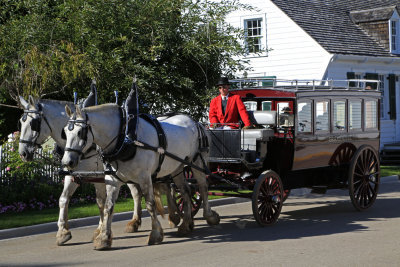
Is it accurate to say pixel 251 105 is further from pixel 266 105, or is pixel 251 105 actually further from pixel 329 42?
pixel 329 42

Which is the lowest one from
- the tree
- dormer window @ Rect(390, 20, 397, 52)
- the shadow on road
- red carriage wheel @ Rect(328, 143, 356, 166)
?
the shadow on road

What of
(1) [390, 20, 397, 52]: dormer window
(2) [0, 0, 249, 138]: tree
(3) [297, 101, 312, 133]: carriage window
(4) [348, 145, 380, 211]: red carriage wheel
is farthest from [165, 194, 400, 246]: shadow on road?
(1) [390, 20, 397, 52]: dormer window

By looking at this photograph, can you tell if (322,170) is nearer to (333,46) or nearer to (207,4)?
(207,4)

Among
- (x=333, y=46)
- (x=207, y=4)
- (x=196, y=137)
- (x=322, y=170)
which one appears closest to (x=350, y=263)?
(x=196, y=137)

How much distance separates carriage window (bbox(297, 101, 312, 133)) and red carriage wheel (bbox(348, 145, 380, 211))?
52.6 inches

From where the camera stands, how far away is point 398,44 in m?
26.6

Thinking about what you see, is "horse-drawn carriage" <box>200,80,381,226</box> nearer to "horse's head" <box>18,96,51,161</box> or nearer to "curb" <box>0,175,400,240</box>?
"curb" <box>0,175,400,240</box>

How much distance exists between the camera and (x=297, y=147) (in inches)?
419

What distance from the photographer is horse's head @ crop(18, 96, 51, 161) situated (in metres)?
8.88

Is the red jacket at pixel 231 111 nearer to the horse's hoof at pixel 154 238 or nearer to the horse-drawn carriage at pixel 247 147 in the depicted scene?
the horse-drawn carriage at pixel 247 147

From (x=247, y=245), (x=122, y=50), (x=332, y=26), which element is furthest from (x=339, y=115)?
(x=332, y=26)

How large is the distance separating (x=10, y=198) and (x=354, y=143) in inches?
274

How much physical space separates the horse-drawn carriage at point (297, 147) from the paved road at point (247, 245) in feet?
1.82

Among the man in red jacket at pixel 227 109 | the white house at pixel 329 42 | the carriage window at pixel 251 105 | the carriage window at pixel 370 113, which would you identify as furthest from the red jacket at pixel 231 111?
the white house at pixel 329 42
